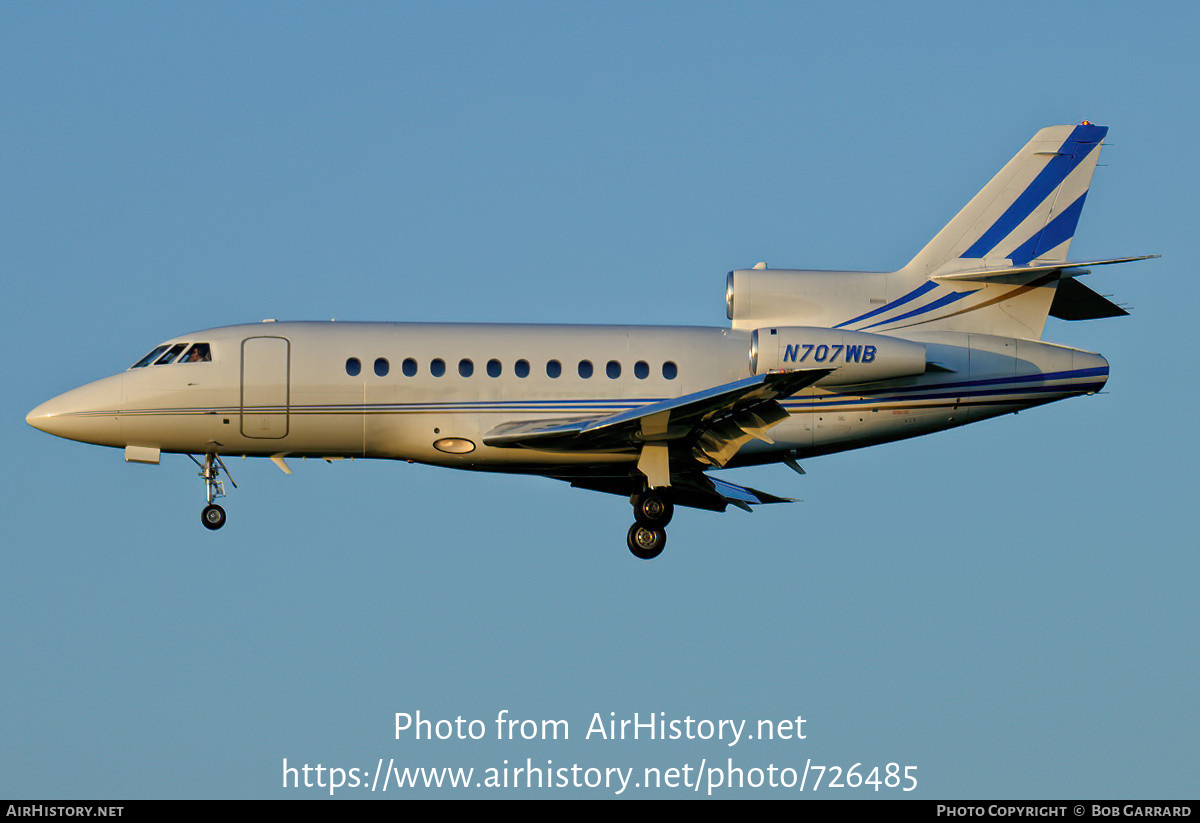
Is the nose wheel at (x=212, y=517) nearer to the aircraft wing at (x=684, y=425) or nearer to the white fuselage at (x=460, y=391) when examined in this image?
the white fuselage at (x=460, y=391)

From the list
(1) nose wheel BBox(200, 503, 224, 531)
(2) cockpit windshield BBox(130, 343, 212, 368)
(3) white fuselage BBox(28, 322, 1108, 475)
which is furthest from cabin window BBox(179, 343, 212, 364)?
(1) nose wheel BBox(200, 503, 224, 531)

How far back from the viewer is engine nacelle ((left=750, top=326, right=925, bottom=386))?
2997 cm

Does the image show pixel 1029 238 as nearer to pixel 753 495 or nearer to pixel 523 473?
pixel 753 495

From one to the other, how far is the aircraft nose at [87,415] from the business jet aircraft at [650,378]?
38 millimetres

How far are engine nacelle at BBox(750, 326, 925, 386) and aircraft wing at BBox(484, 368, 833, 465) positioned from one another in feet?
2.72

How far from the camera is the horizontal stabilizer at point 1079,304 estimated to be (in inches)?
1296

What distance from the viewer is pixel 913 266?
33.3 m

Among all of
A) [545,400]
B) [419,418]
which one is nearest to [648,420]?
[545,400]

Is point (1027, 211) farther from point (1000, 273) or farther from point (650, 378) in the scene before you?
point (650, 378)

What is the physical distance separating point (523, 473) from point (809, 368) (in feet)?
19.8

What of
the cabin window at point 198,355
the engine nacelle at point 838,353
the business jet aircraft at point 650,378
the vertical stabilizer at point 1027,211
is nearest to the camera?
the engine nacelle at point 838,353

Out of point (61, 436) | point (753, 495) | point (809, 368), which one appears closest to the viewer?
point (809, 368)

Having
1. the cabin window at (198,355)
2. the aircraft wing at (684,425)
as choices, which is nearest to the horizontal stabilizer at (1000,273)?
the aircraft wing at (684,425)

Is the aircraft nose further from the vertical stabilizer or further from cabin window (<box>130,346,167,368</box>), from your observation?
the vertical stabilizer
